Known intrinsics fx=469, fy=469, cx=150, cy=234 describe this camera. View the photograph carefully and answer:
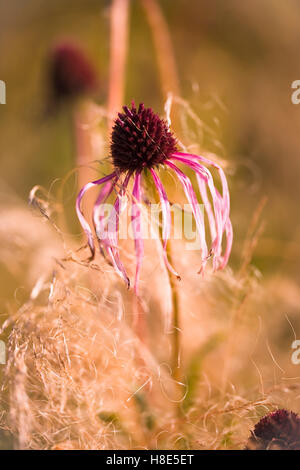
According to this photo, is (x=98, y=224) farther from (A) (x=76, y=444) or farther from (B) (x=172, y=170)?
(A) (x=76, y=444)

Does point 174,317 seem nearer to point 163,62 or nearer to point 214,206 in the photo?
point 214,206

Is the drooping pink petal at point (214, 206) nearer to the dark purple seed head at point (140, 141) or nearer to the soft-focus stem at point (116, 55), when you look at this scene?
the dark purple seed head at point (140, 141)

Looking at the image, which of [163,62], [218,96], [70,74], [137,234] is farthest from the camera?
[70,74]

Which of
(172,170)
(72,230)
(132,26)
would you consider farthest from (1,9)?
(172,170)

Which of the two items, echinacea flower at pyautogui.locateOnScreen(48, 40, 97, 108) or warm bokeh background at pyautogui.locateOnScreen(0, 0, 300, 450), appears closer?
warm bokeh background at pyautogui.locateOnScreen(0, 0, 300, 450)

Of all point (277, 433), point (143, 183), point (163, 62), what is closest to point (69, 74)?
point (163, 62)

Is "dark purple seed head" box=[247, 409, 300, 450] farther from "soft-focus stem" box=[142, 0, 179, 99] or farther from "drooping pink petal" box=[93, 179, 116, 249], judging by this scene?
"soft-focus stem" box=[142, 0, 179, 99]

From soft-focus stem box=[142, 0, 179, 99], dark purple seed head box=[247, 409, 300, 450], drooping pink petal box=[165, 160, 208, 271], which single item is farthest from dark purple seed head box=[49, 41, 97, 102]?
dark purple seed head box=[247, 409, 300, 450]
